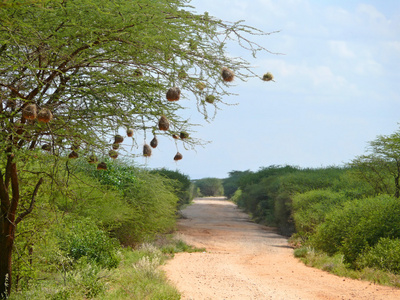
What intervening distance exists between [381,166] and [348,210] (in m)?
8.41

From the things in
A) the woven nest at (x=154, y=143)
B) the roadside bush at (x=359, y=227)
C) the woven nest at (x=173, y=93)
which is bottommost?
the roadside bush at (x=359, y=227)

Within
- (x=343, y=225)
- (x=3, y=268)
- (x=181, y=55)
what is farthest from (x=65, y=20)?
(x=343, y=225)

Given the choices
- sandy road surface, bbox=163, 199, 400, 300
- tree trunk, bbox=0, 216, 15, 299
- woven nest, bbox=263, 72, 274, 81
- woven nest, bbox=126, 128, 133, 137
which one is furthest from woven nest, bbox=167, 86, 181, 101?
sandy road surface, bbox=163, 199, 400, 300

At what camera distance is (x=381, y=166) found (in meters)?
21.3

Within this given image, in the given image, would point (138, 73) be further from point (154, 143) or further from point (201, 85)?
point (201, 85)

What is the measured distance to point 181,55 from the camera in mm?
4902

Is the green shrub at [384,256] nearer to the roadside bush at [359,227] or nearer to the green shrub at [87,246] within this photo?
the roadside bush at [359,227]

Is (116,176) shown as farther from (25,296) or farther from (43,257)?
(25,296)

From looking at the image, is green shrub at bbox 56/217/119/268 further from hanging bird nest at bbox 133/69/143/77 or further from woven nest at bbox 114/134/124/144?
hanging bird nest at bbox 133/69/143/77

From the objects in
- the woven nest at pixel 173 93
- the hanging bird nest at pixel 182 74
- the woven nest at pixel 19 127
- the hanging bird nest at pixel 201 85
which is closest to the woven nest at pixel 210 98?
the hanging bird nest at pixel 201 85

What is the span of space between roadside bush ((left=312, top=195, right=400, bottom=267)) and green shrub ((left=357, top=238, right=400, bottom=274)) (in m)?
0.33

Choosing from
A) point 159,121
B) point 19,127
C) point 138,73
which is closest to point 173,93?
point 159,121

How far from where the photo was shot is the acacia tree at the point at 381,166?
19922 mm

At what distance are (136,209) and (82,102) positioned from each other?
8989mm
